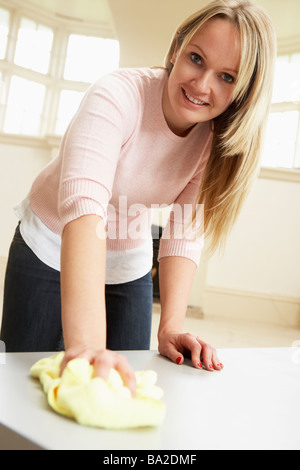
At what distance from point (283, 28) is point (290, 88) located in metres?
0.65

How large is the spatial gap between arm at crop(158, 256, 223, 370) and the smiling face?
249mm

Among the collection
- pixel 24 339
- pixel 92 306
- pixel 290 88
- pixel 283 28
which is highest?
pixel 283 28

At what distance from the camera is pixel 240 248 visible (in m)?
3.43

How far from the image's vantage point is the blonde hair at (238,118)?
0.69 meters

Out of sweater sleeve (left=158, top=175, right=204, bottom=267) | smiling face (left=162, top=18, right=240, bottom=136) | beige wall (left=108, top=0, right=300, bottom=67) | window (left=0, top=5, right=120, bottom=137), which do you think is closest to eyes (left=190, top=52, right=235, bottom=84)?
smiling face (left=162, top=18, right=240, bottom=136)

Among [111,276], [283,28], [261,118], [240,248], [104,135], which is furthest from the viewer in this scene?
[283,28]

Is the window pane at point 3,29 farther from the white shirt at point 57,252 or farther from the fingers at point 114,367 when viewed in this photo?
the fingers at point 114,367

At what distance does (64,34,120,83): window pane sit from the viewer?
6078 millimetres

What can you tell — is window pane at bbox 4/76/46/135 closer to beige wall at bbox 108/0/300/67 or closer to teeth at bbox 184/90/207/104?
beige wall at bbox 108/0/300/67

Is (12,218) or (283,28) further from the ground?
(283,28)

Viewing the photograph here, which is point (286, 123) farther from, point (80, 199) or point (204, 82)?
point (80, 199)

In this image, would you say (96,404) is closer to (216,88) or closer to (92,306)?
(92,306)
